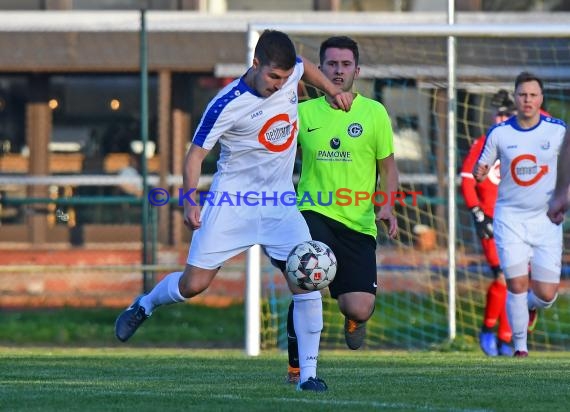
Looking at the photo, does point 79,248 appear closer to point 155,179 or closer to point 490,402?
point 155,179

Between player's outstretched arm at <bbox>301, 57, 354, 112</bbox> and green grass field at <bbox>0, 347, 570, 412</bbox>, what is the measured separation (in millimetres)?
1530

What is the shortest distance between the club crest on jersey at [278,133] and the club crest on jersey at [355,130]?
1.14 metres

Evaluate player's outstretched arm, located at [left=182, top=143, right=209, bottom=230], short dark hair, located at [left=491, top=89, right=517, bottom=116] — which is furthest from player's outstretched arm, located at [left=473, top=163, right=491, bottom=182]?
player's outstretched arm, located at [left=182, top=143, right=209, bottom=230]

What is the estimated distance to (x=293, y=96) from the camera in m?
7.16

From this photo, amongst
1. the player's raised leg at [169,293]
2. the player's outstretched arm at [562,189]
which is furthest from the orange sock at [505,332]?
the player's raised leg at [169,293]

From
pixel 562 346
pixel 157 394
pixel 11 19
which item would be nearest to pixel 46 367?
pixel 157 394

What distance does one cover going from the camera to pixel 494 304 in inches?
454

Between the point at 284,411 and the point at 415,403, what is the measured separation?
715 mm

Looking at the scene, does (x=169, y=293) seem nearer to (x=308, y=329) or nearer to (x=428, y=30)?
(x=308, y=329)

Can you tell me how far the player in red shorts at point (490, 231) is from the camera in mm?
11305

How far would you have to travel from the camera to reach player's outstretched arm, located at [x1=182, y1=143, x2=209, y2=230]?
6.86m

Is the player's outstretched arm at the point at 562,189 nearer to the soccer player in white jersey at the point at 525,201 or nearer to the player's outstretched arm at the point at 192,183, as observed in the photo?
the player's outstretched arm at the point at 192,183

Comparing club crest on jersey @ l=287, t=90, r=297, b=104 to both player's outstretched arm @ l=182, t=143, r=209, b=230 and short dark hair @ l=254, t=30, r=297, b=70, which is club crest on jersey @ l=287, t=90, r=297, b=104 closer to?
short dark hair @ l=254, t=30, r=297, b=70

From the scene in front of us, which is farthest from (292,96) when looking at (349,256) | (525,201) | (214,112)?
(525,201)
